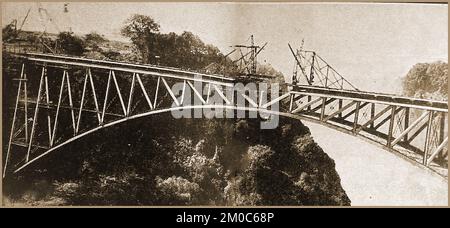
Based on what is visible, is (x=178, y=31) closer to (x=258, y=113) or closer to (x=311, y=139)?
(x=258, y=113)

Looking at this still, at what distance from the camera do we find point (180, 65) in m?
7.79

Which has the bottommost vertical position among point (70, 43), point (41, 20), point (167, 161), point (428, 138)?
point (167, 161)

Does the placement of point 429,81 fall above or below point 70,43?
below

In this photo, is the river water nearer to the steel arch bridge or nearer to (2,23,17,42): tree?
the steel arch bridge

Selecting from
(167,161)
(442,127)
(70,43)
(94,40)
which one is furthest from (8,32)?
(442,127)

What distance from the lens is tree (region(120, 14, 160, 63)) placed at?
7496mm

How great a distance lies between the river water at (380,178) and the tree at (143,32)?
3.34m

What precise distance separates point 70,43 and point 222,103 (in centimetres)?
261

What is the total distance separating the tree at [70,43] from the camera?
25.0 ft

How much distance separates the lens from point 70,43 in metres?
7.71

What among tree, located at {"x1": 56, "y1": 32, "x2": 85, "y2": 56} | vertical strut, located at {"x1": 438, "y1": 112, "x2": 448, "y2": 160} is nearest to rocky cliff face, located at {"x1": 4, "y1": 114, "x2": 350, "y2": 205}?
tree, located at {"x1": 56, "y1": 32, "x2": 85, "y2": 56}

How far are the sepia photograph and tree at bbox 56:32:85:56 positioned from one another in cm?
3

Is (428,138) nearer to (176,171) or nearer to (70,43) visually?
(176,171)

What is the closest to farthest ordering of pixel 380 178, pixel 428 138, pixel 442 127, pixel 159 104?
pixel 428 138 < pixel 442 127 < pixel 380 178 < pixel 159 104
